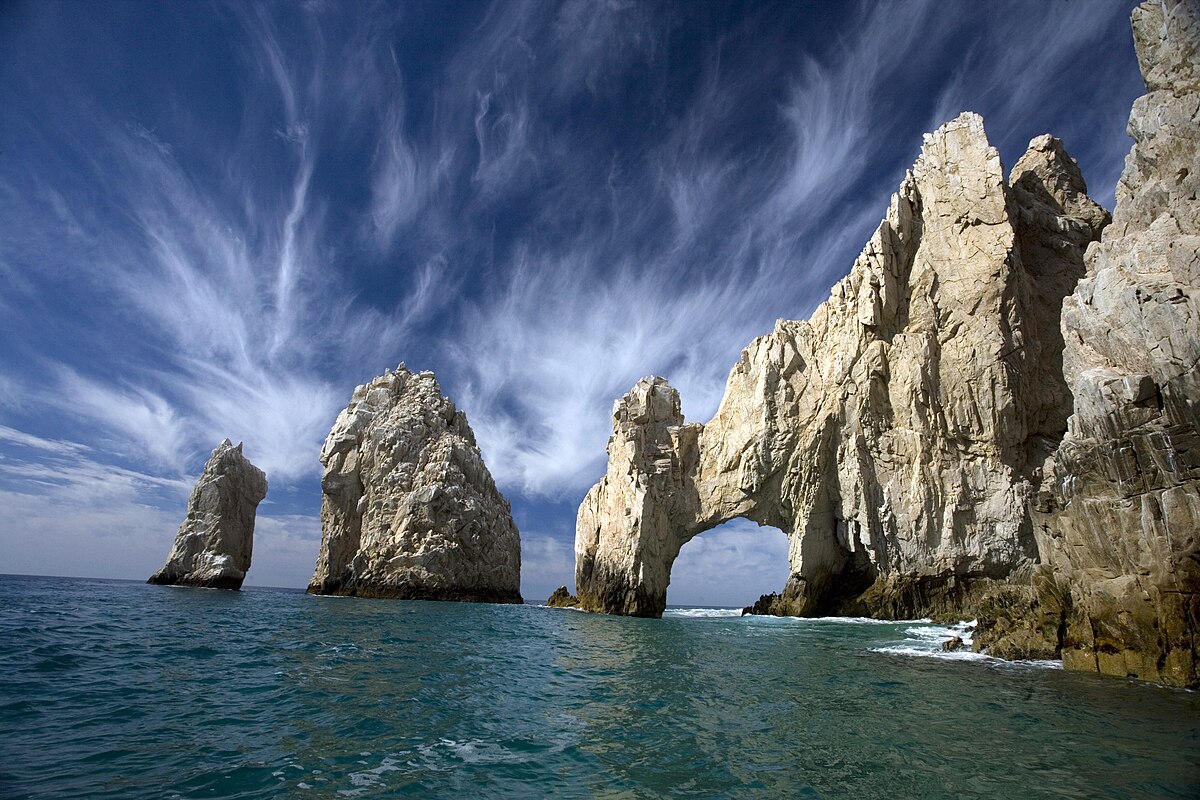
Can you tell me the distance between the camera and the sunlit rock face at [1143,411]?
12.8 m

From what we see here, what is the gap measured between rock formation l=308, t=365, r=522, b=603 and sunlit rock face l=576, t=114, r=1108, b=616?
18778 millimetres

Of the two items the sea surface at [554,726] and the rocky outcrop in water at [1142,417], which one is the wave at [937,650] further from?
the rocky outcrop in water at [1142,417]

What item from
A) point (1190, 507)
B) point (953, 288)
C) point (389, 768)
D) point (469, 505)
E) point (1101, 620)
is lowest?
point (389, 768)

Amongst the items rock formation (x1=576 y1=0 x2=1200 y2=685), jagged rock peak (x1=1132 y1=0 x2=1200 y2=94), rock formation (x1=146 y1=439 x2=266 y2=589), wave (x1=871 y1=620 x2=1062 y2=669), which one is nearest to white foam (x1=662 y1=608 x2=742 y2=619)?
rock formation (x1=576 y1=0 x2=1200 y2=685)

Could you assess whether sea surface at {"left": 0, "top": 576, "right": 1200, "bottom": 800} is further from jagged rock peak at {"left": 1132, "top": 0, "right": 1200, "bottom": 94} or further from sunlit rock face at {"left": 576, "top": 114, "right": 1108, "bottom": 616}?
sunlit rock face at {"left": 576, "top": 114, "right": 1108, "bottom": 616}

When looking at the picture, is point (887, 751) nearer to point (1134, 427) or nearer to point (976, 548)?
point (1134, 427)

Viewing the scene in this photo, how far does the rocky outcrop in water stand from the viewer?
41.9ft

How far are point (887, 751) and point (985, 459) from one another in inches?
1292

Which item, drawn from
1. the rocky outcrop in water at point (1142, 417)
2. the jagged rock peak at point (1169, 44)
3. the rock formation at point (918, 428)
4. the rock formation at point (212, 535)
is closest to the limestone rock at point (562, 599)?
the rock formation at point (918, 428)

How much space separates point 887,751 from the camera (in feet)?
26.4

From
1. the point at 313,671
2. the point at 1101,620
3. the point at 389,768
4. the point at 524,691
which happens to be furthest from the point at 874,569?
the point at 389,768

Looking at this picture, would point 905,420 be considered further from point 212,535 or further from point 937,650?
point 212,535

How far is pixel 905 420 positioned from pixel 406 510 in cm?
4422

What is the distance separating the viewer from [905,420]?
36.8 m
